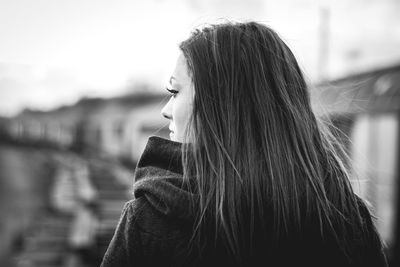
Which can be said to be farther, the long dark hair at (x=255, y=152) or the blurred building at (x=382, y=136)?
the blurred building at (x=382, y=136)

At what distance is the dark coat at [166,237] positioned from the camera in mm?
1085

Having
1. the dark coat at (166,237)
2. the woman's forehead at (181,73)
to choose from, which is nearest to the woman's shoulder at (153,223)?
the dark coat at (166,237)

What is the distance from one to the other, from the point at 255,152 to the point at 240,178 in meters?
0.10

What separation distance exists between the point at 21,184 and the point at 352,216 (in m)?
27.1

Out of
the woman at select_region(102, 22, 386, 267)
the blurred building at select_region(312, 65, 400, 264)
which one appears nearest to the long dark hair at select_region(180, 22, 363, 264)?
the woman at select_region(102, 22, 386, 267)

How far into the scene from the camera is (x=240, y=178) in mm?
1097

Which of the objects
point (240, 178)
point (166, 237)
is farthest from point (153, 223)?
point (240, 178)

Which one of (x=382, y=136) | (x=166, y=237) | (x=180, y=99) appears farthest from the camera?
(x=382, y=136)

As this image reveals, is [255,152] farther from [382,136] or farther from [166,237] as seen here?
[382,136]

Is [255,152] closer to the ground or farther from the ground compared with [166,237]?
farther from the ground

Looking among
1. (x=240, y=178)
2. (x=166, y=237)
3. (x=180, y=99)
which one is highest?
(x=180, y=99)

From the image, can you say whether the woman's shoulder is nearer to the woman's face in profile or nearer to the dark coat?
the dark coat

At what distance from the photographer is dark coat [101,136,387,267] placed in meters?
1.08

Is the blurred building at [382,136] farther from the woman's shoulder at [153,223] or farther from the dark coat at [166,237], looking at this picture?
the woman's shoulder at [153,223]
